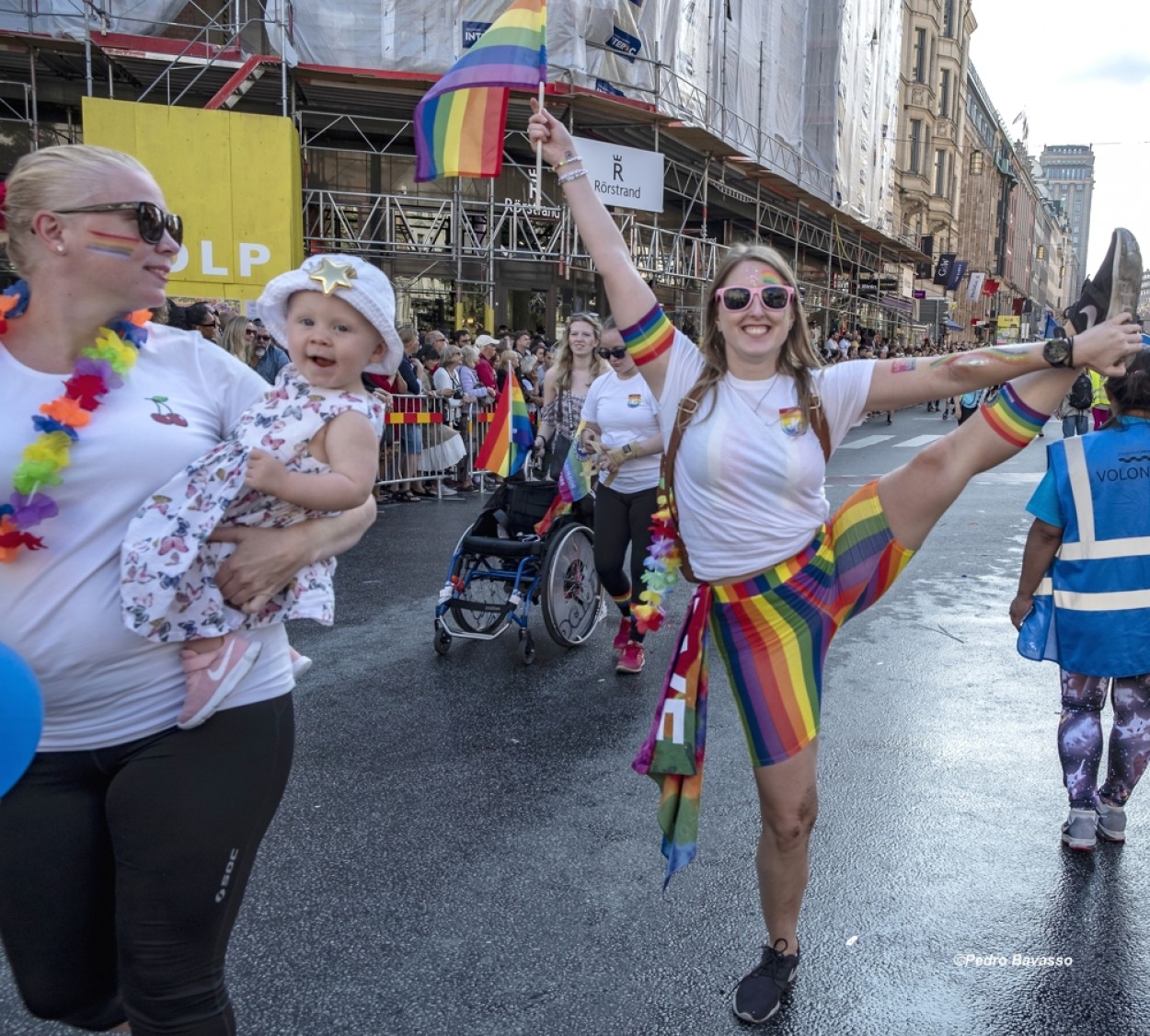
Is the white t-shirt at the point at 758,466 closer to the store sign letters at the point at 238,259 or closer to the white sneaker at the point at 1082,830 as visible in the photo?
the white sneaker at the point at 1082,830

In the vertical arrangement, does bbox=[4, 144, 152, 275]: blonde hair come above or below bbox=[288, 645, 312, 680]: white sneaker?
above

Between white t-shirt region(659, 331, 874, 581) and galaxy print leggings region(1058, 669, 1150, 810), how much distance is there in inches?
Result: 64.6

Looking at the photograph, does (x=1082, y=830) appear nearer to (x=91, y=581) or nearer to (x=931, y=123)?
(x=91, y=581)

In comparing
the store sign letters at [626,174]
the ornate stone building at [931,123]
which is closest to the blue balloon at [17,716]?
the store sign letters at [626,174]

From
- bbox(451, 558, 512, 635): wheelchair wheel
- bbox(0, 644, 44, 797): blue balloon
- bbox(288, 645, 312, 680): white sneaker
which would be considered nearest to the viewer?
bbox(0, 644, 44, 797): blue balloon

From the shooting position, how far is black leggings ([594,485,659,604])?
18.2 ft

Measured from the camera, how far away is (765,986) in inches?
106

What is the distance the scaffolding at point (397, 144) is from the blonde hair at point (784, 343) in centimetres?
1037

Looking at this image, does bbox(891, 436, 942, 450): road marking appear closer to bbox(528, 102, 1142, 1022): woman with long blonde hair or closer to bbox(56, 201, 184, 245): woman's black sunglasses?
bbox(528, 102, 1142, 1022): woman with long blonde hair

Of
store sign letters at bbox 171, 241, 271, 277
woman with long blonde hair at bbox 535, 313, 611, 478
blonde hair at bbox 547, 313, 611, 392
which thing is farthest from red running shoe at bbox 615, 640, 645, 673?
store sign letters at bbox 171, 241, 271, 277

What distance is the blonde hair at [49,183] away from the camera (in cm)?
182

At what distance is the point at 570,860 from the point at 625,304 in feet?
6.29

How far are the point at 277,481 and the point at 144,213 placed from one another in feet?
1.85

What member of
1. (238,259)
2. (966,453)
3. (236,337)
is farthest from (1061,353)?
(238,259)
